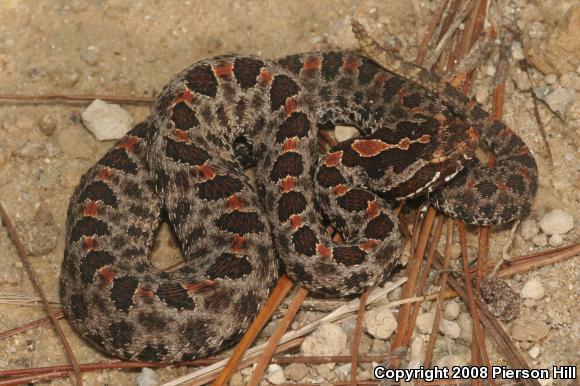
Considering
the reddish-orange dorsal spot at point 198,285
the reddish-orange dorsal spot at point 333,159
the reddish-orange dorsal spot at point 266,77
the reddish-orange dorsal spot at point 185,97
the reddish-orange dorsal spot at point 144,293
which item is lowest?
the reddish-orange dorsal spot at point 144,293

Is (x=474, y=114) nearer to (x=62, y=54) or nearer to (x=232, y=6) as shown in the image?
(x=232, y=6)

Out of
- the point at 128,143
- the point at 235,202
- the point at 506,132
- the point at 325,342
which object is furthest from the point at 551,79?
the point at 128,143

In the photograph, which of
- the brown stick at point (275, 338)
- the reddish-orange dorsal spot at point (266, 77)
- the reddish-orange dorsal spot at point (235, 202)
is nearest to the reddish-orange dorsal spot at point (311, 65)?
the reddish-orange dorsal spot at point (266, 77)

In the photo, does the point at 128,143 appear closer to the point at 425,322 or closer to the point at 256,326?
the point at 256,326

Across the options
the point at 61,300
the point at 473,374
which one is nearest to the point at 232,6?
the point at 61,300

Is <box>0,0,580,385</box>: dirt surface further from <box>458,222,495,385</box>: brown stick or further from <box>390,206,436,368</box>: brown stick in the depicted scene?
<box>390,206,436,368</box>: brown stick

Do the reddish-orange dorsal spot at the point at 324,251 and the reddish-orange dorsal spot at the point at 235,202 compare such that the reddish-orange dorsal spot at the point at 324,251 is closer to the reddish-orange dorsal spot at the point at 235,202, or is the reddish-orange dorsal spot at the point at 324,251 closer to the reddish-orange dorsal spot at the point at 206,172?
the reddish-orange dorsal spot at the point at 235,202
